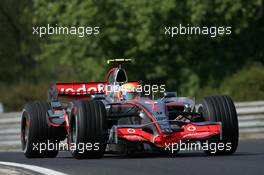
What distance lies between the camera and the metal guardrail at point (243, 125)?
20062mm

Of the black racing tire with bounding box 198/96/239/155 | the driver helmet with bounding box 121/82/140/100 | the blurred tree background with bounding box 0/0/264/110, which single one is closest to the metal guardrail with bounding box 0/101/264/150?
the driver helmet with bounding box 121/82/140/100

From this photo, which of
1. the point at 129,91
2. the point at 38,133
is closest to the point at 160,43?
the point at 129,91

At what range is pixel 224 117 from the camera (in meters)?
13.2

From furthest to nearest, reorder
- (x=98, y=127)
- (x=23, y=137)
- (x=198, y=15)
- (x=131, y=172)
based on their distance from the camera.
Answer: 1. (x=198, y=15)
2. (x=23, y=137)
3. (x=98, y=127)
4. (x=131, y=172)

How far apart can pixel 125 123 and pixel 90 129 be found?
0.88 m

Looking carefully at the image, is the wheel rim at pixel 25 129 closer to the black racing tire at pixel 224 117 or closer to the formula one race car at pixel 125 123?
the formula one race car at pixel 125 123

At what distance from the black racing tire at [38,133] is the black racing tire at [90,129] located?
1.61 meters

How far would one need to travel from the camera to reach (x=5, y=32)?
140 ft

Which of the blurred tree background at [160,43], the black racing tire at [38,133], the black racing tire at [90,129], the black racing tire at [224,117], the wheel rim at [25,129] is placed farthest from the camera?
the blurred tree background at [160,43]

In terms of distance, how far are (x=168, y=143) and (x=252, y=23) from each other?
19800 millimetres

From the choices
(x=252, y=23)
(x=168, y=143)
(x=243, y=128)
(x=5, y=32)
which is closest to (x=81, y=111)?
(x=168, y=143)

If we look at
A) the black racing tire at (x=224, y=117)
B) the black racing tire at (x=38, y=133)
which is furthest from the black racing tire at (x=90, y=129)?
the black racing tire at (x=38, y=133)

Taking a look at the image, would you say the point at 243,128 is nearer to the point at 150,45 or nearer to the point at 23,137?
the point at 23,137

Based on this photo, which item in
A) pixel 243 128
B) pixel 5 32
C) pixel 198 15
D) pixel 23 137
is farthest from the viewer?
A: pixel 5 32
